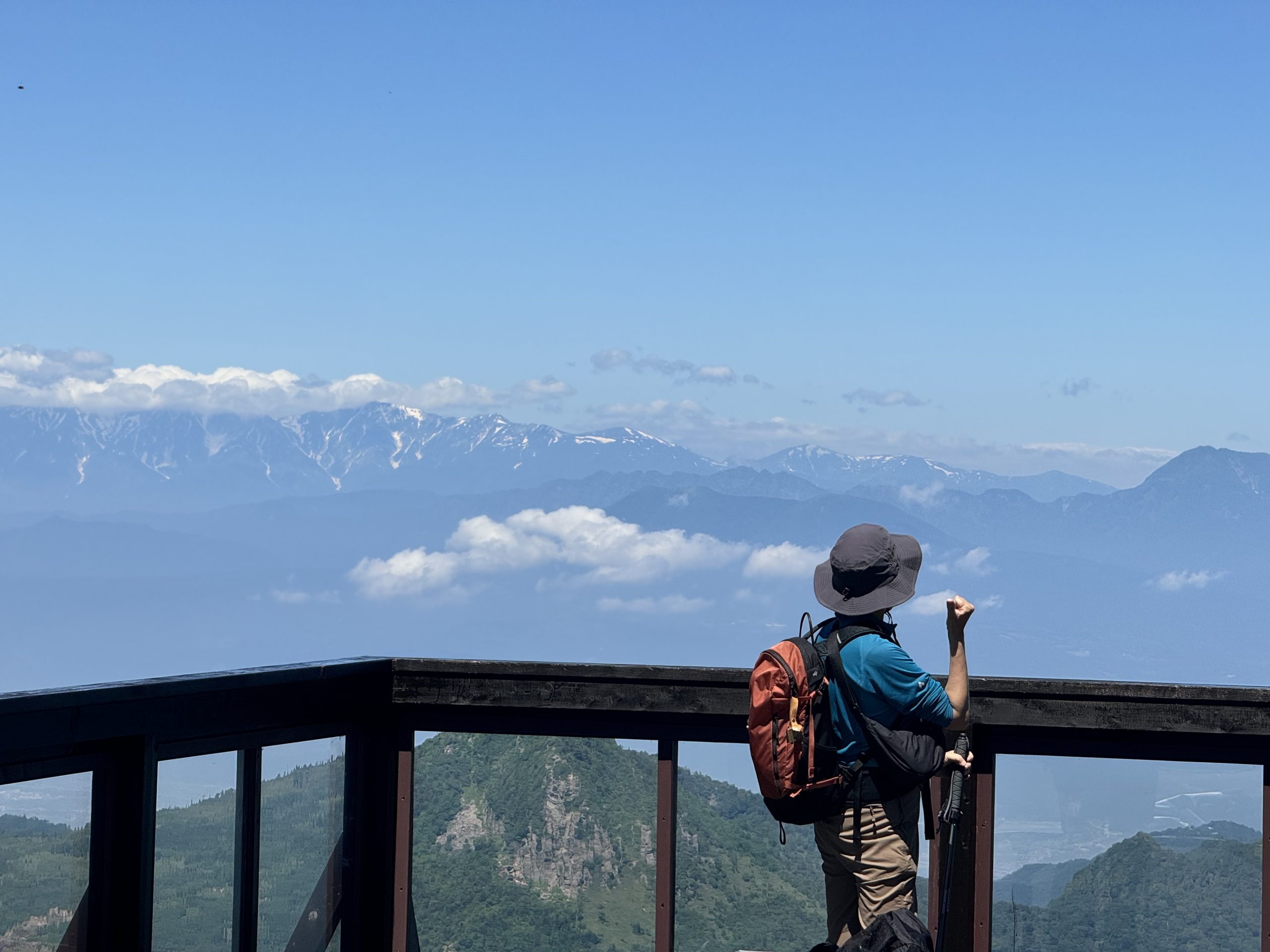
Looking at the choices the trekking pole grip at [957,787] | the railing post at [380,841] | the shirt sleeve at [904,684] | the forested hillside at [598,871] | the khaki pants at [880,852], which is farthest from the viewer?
the railing post at [380,841]

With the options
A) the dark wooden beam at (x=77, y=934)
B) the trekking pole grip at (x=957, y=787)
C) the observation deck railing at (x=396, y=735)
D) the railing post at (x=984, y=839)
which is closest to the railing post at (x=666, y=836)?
the observation deck railing at (x=396, y=735)

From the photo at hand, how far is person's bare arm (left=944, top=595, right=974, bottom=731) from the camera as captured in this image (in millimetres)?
4324

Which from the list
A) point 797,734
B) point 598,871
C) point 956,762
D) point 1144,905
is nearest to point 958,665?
point 956,762

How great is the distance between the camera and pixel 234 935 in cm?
516

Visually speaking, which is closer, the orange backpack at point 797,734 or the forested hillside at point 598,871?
the orange backpack at point 797,734

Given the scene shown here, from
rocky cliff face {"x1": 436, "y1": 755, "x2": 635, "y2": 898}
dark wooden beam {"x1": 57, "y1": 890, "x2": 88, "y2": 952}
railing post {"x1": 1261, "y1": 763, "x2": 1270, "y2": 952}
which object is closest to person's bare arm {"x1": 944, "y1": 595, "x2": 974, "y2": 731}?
railing post {"x1": 1261, "y1": 763, "x2": 1270, "y2": 952}

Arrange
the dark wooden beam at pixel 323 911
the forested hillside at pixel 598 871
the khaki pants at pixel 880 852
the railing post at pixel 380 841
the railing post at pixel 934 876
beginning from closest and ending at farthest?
the khaki pants at pixel 880 852 → the forested hillside at pixel 598 871 → the railing post at pixel 934 876 → the dark wooden beam at pixel 323 911 → the railing post at pixel 380 841

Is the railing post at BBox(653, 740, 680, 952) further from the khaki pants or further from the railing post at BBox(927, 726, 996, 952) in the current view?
the khaki pants

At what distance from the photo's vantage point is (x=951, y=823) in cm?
509

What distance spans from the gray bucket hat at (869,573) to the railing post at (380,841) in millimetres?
2421

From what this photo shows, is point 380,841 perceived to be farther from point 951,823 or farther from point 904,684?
point 904,684

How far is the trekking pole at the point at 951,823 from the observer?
4.52 meters

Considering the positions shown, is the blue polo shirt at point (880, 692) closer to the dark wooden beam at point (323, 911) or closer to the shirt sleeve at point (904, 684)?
the shirt sleeve at point (904, 684)

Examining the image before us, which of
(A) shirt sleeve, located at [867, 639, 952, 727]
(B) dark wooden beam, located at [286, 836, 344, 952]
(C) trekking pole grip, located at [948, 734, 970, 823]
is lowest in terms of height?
(B) dark wooden beam, located at [286, 836, 344, 952]
